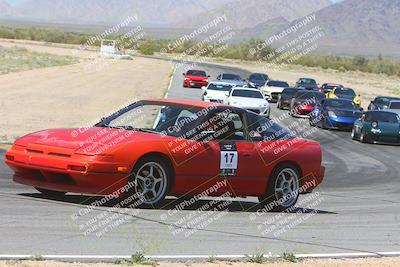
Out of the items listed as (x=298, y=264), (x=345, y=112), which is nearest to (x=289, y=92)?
(x=345, y=112)

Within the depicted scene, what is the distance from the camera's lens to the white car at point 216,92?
39.1 metres

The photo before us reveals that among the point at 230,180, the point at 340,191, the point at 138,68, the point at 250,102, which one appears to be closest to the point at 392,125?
the point at 250,102

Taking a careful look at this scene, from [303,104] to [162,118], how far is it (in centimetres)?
2885

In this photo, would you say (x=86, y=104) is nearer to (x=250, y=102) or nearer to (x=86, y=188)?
(x=250, y=102)

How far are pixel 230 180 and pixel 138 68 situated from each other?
66.8 meters

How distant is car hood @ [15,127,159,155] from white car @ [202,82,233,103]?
91.4 feet

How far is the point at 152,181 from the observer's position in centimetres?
1011

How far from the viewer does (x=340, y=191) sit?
14.9 m

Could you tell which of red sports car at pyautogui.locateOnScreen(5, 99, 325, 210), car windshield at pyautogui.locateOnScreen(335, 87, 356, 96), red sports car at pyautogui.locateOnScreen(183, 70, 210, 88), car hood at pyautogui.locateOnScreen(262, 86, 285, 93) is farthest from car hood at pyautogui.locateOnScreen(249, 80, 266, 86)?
red sports car at pyautogui.locateOnScreen(5, 99, 325, 210)

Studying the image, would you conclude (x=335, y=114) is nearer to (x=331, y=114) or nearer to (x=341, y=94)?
(x=331, y=114)

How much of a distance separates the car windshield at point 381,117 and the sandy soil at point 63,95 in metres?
9.79

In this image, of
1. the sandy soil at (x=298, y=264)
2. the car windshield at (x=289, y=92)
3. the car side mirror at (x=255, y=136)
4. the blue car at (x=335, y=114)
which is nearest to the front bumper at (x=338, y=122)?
the blue car at (x=335, y=114)

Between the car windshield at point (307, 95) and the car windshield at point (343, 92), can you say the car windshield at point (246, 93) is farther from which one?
the car windshield at point (343, 92)

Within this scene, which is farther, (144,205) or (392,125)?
(392,125)
